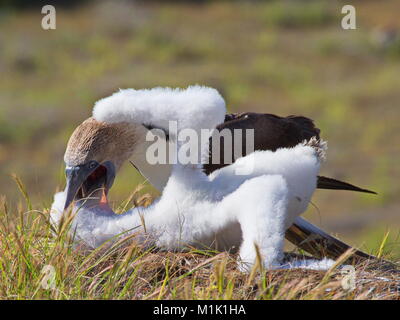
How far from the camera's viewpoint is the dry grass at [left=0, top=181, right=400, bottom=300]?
12.6 ft

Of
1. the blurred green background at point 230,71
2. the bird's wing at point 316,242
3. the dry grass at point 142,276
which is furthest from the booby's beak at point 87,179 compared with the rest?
the blurred green background at point 230,71

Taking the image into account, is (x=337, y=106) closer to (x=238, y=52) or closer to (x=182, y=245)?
(x=238, y=52)

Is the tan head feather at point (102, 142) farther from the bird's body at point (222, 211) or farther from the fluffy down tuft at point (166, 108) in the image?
the bird's body at point (222, 211)

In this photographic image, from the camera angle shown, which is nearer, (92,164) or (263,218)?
(263,218)

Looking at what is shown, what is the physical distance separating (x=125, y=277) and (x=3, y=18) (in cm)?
3114

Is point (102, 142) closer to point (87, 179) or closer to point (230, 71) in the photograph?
point (87, 179)

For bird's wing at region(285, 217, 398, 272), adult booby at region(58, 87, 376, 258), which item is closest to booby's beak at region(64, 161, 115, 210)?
adult booby at region(58, 87, 376, 258)

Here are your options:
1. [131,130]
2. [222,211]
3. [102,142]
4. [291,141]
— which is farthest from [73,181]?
[291,141]

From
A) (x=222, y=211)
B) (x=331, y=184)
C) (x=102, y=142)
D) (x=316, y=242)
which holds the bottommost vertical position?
(x=316, y=242)

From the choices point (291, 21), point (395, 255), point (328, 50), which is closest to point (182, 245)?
point (395, 255)

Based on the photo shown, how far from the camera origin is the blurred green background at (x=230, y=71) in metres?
20.7

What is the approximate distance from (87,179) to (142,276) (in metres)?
0.71

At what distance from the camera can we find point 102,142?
4.57 metres

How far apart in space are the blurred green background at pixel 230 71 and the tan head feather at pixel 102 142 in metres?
12.2
